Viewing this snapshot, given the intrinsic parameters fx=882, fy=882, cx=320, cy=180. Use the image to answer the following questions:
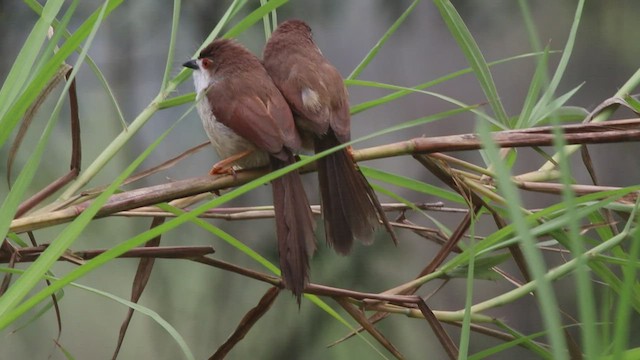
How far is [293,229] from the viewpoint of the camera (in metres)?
1.32

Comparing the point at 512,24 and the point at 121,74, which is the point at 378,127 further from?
the point at 121,74

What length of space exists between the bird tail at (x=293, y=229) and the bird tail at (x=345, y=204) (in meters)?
0.05

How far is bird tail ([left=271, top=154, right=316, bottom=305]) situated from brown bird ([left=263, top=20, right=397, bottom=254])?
0.16ft

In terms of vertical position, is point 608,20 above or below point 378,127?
above

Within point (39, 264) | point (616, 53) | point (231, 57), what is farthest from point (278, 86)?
point (616, 53)

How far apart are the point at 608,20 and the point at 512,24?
0.83 feet

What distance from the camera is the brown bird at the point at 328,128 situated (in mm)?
1379

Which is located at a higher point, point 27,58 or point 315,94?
point 27,58

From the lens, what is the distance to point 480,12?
228cm

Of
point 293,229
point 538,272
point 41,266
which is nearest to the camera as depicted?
point 538,272

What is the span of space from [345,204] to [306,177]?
850mm

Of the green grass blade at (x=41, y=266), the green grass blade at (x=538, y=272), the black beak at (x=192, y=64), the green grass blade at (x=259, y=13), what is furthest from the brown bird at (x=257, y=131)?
the green grass blade at (x=538, y=272)

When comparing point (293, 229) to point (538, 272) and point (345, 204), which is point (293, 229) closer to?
point (345, 204)

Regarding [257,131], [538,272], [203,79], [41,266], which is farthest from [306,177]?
[538,272]
